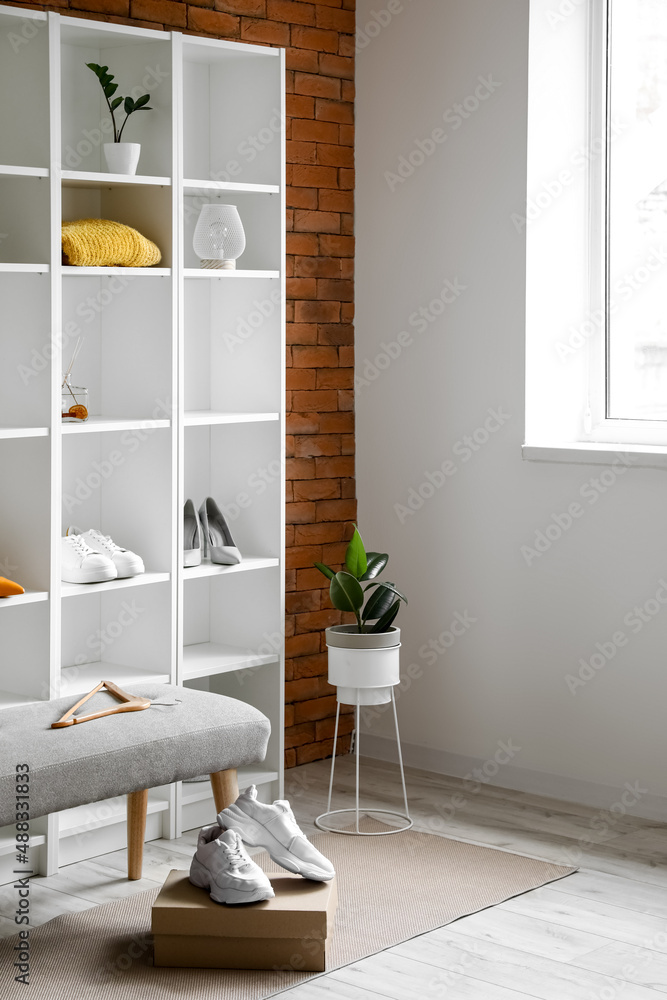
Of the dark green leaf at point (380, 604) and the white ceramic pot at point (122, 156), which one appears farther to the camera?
the dark green leaf at point (380, 604)

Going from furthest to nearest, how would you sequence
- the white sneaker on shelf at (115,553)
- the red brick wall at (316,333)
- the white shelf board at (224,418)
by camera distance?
the red brick wall at (316,333)
the white shelf board at (224,418)
the white sneaker on shelf at (115,553)

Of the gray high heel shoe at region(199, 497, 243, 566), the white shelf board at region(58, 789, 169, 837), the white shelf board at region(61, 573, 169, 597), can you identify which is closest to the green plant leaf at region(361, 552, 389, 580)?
the gray high heel shoe at region(199, 497, 243, 566)

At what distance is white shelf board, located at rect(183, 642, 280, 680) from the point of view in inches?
141

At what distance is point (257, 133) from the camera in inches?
145

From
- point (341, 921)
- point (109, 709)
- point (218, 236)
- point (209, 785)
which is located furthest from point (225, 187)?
point (341, 921)

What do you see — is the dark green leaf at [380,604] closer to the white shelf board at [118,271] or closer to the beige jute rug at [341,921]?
the beige jute rug at [341,921]

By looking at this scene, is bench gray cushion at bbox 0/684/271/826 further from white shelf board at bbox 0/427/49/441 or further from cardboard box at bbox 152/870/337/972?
white shelf board at bbox 0/427/49/441

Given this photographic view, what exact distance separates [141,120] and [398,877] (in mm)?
2124

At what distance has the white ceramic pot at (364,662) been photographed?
355cm

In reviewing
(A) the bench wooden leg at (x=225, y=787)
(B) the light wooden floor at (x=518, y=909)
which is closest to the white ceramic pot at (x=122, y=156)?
(A) the bench wooden leg at (x=225, y=787)

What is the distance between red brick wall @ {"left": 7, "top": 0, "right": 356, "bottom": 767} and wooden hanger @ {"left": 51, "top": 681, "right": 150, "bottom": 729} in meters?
1.13

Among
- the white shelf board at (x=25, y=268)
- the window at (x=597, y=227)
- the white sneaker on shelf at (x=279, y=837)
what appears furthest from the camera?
the window at (x=597, y=227)

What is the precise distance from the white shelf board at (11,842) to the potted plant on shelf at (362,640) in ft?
2.94

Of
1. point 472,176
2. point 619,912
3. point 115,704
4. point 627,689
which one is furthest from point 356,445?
point 619,912
